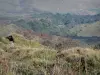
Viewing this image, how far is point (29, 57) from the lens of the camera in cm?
1365

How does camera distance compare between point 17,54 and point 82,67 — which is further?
point 17,54

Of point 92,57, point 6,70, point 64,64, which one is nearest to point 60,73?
point 6,70

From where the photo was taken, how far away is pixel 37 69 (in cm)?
1126

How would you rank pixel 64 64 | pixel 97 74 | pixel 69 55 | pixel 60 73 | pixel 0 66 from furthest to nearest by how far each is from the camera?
pixel 69 55, pixel 64 64, pixel 97 74, pixel 0 66, pixel 60 73

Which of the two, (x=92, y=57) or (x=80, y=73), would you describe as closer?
(x=80, y=73)

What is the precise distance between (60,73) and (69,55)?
376cm

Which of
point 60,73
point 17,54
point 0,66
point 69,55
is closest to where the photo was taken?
point 60,73

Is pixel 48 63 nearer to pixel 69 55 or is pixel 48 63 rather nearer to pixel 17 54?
pixel 69 55

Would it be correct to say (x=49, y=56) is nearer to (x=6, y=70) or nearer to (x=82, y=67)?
(x=82, y=67)

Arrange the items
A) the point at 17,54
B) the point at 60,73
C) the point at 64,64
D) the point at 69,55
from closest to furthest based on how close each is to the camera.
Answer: the point at 60,73
the point at 64,64
the point at 69,55
the point at 17,54

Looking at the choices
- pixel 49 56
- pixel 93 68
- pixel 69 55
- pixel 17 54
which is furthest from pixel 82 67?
pixel 17 54

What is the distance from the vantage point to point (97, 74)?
420 inches

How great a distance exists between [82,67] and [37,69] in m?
1.81

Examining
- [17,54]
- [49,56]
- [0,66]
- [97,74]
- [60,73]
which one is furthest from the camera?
[17,54]
